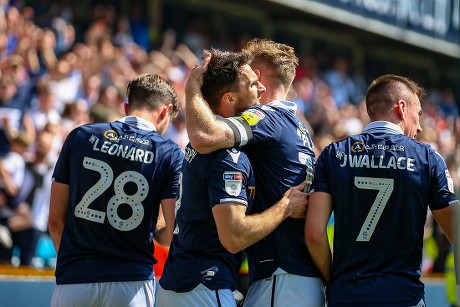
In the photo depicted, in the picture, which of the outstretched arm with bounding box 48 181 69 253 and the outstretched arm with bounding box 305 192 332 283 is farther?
the outstretched arm with bounding box 48 181 69 253

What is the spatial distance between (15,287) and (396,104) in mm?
3774

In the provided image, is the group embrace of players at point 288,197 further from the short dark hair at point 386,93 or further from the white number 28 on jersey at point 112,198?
the white number 28 on jersey at point 112,198

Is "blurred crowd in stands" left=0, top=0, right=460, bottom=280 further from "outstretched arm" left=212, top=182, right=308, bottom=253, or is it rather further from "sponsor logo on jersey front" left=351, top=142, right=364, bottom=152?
"sponsor logo on jersey front" left=351, top=142, right=364, bottom=152

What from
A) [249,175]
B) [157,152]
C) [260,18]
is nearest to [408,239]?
[249,175]

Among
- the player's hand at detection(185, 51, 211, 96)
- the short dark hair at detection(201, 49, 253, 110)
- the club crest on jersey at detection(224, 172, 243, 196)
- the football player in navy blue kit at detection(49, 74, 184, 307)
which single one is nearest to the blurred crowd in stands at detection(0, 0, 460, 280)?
the football player in navy blue kit at detection(49, 74, 184, 307)

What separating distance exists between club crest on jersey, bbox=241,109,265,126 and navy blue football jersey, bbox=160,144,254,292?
0.18m

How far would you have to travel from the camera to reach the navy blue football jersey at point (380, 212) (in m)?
4.87

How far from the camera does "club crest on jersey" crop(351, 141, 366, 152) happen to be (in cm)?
501

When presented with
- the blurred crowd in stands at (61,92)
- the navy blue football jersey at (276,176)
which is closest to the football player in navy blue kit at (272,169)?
the navy blue football jersey at (276,176)

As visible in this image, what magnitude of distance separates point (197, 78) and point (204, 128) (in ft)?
1.12

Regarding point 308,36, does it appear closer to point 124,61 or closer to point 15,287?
point 124,61

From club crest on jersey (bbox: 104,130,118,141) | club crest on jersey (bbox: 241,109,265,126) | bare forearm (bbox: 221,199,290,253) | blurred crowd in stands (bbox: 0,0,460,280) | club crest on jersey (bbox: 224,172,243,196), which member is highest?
blurred crowd in stands (bbox: 0,0,460,280)

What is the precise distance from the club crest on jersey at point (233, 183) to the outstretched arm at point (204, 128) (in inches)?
6.3

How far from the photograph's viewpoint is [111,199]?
5.59 metres
